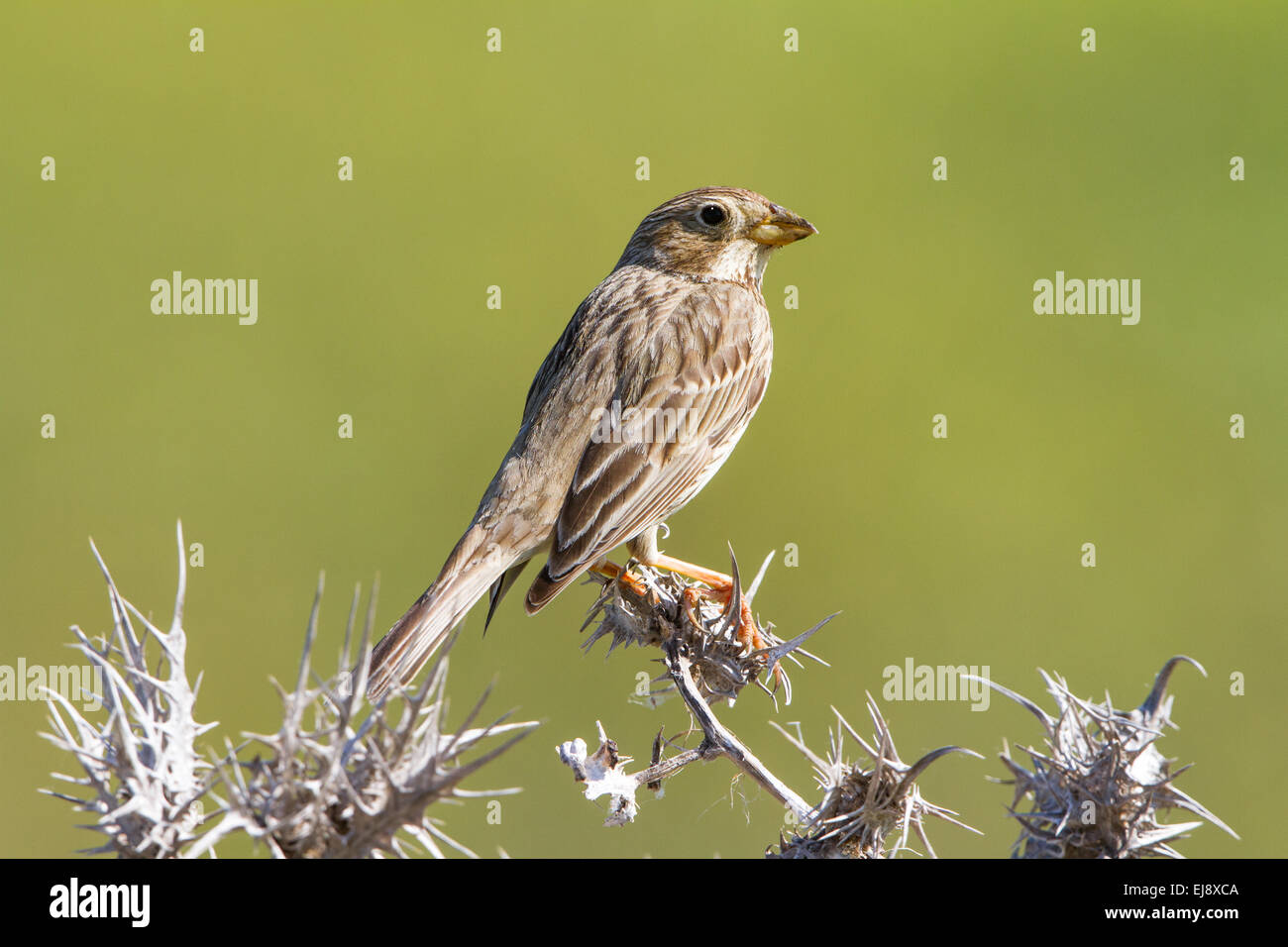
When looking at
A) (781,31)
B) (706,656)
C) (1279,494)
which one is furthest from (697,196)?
(781,31)

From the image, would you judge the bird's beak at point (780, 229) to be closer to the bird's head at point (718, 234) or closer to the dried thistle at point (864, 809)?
the bird's head at point (718, 234)

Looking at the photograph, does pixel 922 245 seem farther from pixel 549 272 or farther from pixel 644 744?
pixel 644 744

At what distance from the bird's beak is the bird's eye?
160 millimetres

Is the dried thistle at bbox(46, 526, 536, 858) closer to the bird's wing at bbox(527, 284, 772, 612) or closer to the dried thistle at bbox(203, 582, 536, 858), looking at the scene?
the dried thistle at bbox(203, 582, 536, 858)

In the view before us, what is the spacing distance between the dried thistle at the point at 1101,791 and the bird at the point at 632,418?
5.94ft

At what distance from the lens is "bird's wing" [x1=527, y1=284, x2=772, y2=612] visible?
211 inches

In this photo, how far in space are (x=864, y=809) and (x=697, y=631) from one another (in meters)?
1.27

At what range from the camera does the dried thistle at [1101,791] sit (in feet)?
8.25

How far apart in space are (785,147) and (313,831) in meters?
12.4

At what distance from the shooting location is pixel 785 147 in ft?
45.2
